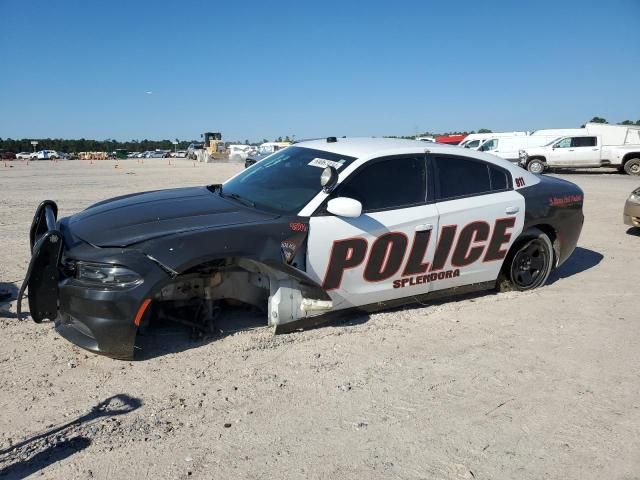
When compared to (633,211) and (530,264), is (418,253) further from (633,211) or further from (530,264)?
(633,211)

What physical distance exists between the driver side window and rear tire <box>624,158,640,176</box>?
23.8 metres

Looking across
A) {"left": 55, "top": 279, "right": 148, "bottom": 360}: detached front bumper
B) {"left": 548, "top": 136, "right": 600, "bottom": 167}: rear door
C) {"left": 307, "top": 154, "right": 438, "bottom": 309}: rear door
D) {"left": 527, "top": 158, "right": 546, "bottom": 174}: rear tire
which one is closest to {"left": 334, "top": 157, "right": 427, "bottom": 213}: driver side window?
{"left": 307, "top": 154, "right": 438, "bottom": 309}: rear door

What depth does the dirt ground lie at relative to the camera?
2.52 m

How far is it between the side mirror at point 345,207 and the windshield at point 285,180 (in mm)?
263

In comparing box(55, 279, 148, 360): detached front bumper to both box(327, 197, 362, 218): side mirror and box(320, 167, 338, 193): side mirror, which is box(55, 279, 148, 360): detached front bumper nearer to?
box(327, 197, 362, 218): side mirror

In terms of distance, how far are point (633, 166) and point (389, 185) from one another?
959 inches

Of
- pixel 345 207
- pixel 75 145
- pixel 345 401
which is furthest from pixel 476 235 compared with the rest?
pixel 75 145

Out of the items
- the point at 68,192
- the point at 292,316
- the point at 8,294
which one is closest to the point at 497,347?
the point at 292,316

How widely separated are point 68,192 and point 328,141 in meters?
12.7

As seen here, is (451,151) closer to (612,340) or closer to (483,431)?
(612,340)

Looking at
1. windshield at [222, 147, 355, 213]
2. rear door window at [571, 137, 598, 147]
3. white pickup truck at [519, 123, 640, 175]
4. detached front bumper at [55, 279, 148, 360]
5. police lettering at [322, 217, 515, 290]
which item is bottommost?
detached front bumper at [55, 279, 148, 360]

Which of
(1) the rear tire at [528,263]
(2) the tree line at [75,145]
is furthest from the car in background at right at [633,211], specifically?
(2) the tree line at [75,145]

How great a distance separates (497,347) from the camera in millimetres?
3934

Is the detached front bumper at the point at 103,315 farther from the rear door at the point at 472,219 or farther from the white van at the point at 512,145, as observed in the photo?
the white van at the point at 512,145
